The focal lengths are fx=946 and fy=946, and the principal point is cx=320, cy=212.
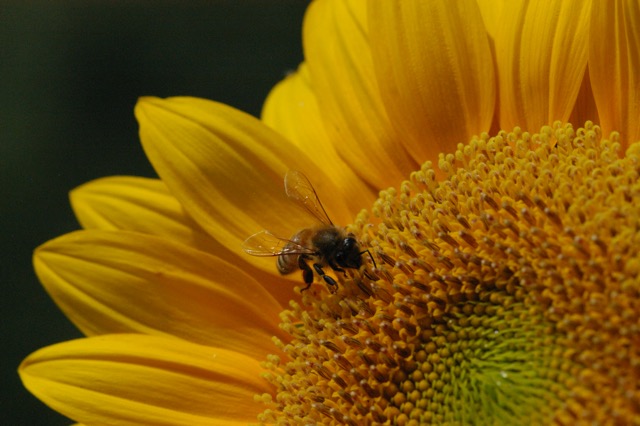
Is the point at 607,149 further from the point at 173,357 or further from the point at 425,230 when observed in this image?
the point at 173,357

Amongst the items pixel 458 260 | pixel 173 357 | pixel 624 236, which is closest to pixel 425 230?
pixel 458 260

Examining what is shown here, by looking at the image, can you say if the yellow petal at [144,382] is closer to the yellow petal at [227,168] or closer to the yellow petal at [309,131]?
the yellow petal at [227,168]

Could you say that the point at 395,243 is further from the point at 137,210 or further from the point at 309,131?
the point at 137,210

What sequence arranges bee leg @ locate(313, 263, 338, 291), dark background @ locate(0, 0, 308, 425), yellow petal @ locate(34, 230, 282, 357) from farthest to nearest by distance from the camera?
dark background @ locate(0, 0, 308, 425) → yellow petal @ locate(34, 230, 282, 357) → bee leg @ locate(313, 263, 338, 291)

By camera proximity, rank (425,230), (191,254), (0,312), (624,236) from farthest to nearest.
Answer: (0,312), (191,254), (425,230), (624,236)

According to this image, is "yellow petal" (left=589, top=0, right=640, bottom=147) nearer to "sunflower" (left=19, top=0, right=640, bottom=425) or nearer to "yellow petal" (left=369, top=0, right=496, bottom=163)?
"sunflower" (left=19, top=0, right=640, bottom=425)

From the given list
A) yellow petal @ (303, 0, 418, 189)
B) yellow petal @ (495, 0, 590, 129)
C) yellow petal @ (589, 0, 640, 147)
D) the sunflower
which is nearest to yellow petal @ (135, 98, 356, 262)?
the sunflower
